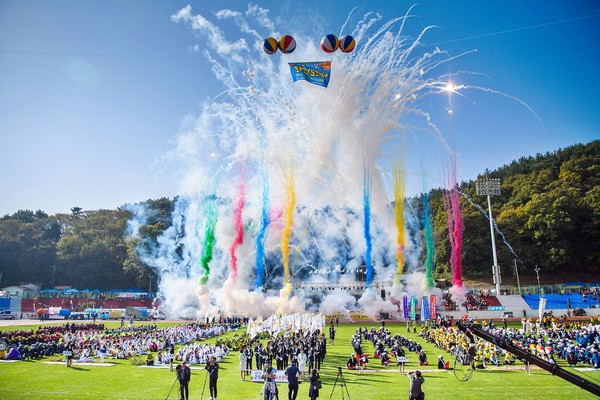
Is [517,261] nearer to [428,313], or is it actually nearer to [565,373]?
[428,313]

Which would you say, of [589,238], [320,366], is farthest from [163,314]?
[589,238]

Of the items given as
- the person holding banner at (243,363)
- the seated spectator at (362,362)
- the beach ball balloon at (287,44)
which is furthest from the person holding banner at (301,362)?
the beach ball balloon at (287,44)

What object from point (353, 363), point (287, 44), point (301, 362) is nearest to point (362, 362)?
point (353, 363)

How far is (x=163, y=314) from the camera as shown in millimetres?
70938

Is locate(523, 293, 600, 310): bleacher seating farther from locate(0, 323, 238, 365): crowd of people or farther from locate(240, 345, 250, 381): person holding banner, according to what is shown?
locate(240, 345, 250, 381): person holding banner

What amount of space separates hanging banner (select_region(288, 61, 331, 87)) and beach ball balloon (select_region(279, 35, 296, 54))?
2219 mm

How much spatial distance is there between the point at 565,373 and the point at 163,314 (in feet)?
240

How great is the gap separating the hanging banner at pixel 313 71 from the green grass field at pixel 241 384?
15909 millimetres

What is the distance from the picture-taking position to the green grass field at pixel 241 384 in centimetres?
1622

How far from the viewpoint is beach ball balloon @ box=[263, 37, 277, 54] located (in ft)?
68.7

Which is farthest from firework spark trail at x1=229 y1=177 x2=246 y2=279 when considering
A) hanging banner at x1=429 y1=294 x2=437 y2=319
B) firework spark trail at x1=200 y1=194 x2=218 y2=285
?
hanging banner at x1=429 y1=294 x2=437 y2=319

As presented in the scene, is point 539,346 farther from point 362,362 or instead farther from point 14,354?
point 14,354

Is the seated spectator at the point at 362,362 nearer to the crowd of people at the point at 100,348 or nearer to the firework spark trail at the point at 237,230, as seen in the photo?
the crowd of people at the point at 100,348

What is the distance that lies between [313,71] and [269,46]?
340cm
